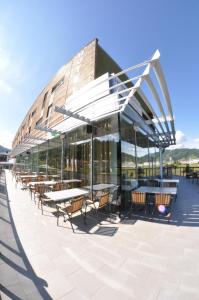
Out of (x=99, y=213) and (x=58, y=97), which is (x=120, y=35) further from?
(x=99, y=213)

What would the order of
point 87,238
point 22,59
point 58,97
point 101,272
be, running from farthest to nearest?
point 58,97 < point 22,59 < point 87,238 < point 101,272

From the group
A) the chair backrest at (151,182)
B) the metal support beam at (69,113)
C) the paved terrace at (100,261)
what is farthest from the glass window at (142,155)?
the paved terrace at (100,261)

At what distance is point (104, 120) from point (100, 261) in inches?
193

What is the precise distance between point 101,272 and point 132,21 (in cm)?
860

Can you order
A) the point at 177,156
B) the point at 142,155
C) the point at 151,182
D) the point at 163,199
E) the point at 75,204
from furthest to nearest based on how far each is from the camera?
the point at 177,156
the point at 151,182
the point at 142,155
the point at 163,199
the point at 75,204

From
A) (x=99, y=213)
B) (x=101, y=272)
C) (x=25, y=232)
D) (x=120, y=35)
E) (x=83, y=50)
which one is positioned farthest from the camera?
(x=83, y=50)

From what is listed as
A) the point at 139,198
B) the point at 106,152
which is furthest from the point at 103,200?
the point at 106,152

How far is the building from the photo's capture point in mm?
4535

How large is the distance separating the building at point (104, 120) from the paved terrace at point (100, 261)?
232 cm

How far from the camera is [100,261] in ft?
9.09

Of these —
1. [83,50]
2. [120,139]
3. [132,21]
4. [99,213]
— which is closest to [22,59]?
[83,50]

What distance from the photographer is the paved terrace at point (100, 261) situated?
2094 millimetres

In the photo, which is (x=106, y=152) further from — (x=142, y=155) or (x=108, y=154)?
(x=142, y=155)

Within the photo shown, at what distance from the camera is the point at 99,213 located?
5.62 meters
